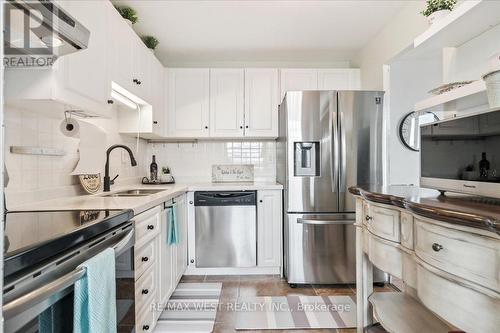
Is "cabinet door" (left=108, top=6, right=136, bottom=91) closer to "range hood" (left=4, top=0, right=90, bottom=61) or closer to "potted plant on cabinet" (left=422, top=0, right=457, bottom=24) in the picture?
"range hood" (left=4, top=0, right=90, bottom=61)

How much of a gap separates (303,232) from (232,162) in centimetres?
132

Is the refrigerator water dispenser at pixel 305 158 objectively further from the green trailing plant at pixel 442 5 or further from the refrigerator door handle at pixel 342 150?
the green trailing plant at pixel 442 5

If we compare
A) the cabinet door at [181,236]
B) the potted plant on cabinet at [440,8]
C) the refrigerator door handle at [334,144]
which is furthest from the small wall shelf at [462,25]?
the cabinet door at [181,236]

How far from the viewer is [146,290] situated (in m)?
1.62

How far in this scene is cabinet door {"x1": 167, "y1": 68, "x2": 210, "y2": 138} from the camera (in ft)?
10.7

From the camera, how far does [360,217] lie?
66.4 inches

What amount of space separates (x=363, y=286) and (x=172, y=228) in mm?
1405

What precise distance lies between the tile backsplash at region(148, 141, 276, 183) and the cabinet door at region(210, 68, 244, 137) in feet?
1.19

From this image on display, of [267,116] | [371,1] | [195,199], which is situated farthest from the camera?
[267,116]

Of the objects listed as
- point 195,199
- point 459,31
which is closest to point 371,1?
point 459,31

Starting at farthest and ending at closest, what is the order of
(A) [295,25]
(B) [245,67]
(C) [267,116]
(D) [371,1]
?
(B) [245,67]
(C) [267,116]
(A) [295,25]
(D) [371,1]

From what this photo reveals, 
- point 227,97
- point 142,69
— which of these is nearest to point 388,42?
point 227,97

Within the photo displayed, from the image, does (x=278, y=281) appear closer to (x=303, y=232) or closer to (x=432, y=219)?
(x=303, y=232)

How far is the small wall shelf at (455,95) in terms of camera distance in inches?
53.2
